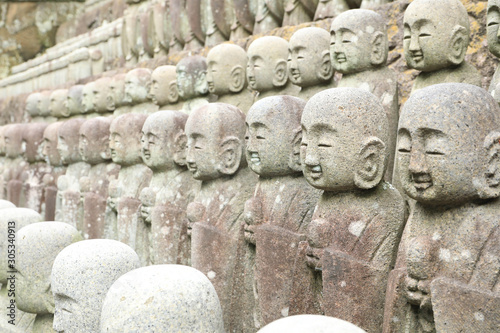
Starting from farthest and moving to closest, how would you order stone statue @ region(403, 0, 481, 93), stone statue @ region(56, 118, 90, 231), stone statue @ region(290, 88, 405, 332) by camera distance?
stone statue @ region(56, 118, 90, 231), stone statue @ region(403, 0, 481, 93), stone statue @ region(290, 88, 405, 332)

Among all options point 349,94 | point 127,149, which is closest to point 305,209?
point 349,94

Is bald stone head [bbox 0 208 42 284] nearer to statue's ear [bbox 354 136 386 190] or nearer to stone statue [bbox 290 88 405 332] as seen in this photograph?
stone statue [bbox 290 88 405 332]

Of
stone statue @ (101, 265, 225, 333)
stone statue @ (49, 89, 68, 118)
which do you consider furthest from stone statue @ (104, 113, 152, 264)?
stone statue @ (49, 89, 68, 118)

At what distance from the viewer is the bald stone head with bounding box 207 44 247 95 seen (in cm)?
812

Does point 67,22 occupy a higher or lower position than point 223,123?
higher

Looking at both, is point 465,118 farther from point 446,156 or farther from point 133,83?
point 133,83

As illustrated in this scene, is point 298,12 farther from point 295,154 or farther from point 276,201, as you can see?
point 276,201

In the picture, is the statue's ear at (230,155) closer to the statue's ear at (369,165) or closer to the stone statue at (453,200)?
the statue's ear at (369,165)

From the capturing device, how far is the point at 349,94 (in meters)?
4.14

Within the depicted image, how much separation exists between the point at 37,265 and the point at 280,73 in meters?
3.67

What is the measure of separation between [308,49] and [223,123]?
156 cm

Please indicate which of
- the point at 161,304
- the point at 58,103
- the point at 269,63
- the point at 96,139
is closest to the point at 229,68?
the point at 269,63

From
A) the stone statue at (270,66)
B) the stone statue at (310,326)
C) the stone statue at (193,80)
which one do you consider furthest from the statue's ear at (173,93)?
the stone statue at (310,326)

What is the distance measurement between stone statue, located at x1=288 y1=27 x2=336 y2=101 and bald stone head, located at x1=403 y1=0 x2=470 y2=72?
131 cm
